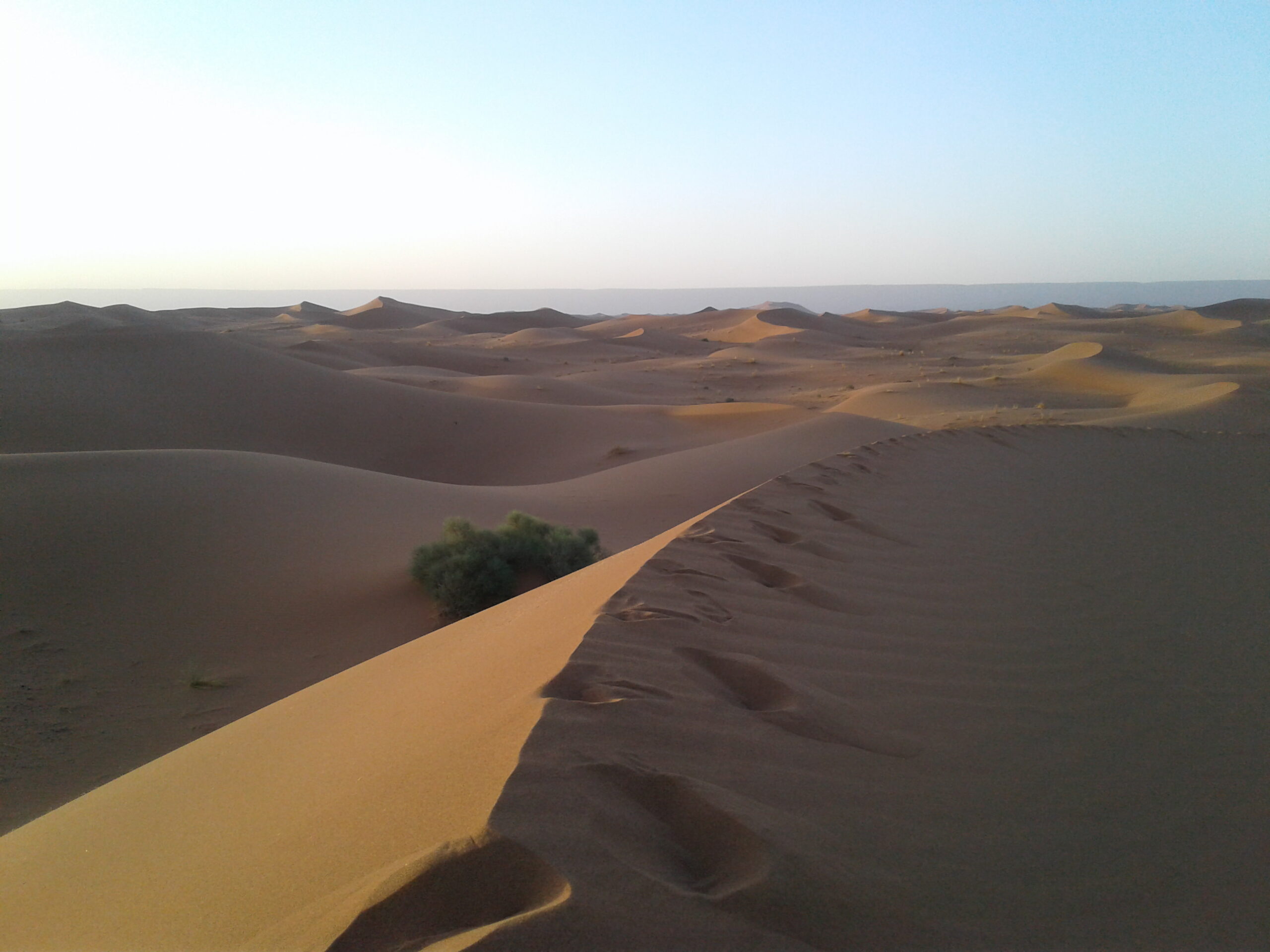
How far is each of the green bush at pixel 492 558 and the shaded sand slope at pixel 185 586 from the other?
33cm

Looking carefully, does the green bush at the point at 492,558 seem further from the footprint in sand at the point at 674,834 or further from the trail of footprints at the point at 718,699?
the footprint in sand at the point at 674,834

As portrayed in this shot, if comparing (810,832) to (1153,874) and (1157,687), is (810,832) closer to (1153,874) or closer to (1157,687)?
(1153,874)

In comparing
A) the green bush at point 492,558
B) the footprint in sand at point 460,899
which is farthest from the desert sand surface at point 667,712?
the green bush at point 492,558

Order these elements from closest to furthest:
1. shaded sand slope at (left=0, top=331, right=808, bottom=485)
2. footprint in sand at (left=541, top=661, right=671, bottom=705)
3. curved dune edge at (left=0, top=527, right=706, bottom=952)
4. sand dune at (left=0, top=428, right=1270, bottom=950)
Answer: sand dune at (left=0, top=428, right=1270, bottom=950) → curved dune edge at (left=0, top=527, right=706, bottom=952) → footprint in sand at (left=541, top=661, right=671, bottom=705) → shaded sand slope at (left=0, top=331, right=808, bottom=485)

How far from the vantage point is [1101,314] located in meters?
71.9

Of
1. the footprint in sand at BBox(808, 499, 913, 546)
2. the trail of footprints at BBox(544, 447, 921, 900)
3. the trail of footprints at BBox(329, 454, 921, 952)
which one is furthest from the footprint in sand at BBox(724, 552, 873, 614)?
the footprint in sand at BBox(808, 499, 913, 546)

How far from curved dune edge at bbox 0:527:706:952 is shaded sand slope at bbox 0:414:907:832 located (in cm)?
243

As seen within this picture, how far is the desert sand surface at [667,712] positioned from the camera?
1.73 metres

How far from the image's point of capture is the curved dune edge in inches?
71.3

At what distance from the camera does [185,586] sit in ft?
26.1

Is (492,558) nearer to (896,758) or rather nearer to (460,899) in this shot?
(896,758)

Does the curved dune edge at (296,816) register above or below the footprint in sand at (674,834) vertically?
below

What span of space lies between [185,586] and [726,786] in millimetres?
7662

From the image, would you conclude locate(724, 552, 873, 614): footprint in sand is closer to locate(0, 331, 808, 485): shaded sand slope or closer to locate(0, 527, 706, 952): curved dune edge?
locate(0, 527, 706, 952): curved dune edge
